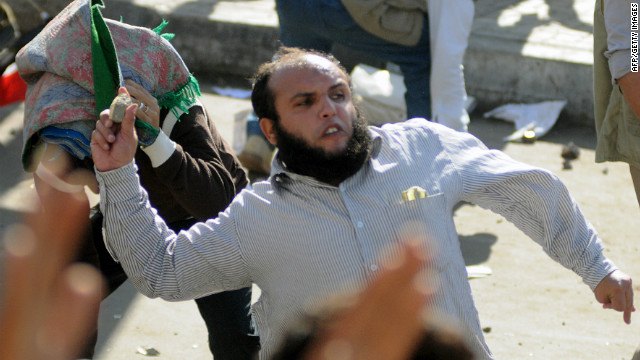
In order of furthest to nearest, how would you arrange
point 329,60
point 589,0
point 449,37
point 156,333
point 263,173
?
1. point 589,0
2. point 263,173
3. point 449,37
4. point 156,333
5. point 329,60

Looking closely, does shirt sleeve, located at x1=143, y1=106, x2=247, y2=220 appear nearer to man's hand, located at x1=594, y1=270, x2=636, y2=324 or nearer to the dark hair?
the dark hair

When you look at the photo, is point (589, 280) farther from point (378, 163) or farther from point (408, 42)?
point (408, 42)

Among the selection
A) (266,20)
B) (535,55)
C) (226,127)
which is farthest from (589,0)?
(226,127)

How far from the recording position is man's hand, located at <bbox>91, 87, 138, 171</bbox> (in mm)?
2430

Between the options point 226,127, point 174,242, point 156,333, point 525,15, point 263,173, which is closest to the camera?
point 174,242

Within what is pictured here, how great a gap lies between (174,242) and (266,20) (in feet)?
17.1

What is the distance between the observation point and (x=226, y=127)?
6.56 meters

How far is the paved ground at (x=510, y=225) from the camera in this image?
4.11 m

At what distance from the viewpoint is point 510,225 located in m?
5.23

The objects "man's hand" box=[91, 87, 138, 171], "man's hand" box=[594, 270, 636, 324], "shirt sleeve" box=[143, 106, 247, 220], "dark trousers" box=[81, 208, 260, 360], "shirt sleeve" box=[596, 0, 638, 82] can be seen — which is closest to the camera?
"man's hand" box=[91, 87, 138, 171]

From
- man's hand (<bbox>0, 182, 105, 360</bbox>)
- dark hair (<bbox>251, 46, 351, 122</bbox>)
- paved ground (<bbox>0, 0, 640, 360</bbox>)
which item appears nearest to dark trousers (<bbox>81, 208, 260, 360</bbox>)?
man's hand (<bbox>0, 182, 105, 360</bbox>)

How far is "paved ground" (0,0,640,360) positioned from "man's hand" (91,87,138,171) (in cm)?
173

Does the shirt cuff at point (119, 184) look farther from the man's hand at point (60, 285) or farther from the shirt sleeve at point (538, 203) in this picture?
the shirt sleeve at point (538, 203)

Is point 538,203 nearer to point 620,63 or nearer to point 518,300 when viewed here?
point 620,63
